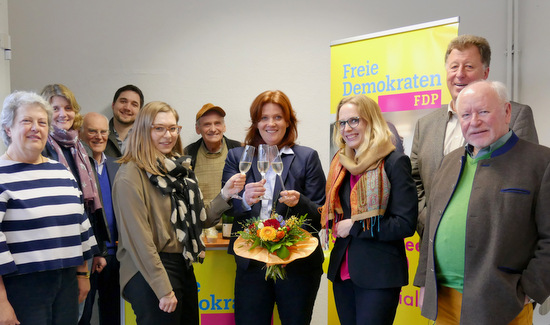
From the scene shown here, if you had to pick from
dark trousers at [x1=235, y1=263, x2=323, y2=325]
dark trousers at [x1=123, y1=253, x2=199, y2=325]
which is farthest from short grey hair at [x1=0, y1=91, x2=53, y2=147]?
dark trousers at [x1=235, y1=263, x2=323, y2=325]

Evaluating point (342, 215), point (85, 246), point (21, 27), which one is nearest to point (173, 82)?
point (21, 27)

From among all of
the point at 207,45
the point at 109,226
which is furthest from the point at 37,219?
the point at 207,45

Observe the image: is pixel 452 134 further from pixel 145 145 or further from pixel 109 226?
pixel 109 226

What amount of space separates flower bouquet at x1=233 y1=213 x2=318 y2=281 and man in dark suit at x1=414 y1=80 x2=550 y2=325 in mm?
648

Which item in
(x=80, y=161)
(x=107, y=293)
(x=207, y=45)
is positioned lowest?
(x=107, y=293)

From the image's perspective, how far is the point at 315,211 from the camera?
8.25 feet

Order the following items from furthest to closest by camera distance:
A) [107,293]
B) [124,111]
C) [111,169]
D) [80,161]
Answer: [124,111] → [111,169] → [107,293] → [80,161]

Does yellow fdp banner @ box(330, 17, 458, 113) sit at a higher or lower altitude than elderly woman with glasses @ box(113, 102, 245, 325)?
higher

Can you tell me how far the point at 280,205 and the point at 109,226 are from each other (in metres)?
1.26

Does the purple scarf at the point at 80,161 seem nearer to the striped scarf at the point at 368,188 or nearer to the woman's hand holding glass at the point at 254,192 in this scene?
the woman's hand holding glass at the point at 254,192

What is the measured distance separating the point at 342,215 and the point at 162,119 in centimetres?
111

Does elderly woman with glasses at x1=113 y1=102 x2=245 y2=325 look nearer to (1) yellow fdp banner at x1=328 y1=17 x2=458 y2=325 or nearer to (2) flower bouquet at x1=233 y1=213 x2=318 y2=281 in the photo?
(2) flower bouquet at x1=233 y1=213 x2=318 y2=281

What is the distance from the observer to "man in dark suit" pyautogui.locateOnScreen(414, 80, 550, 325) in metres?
1.76

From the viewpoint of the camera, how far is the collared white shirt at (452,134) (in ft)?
8.19
